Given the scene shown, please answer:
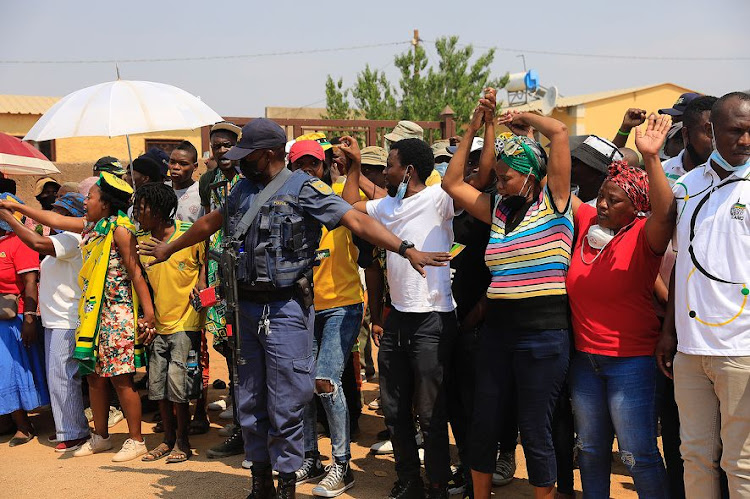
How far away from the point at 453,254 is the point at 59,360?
12.0 ft

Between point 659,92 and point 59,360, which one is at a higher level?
point 659,92

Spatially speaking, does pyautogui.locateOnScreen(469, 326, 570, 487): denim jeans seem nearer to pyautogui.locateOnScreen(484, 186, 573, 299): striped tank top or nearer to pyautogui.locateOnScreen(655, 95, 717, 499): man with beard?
pyautogui.locateOnScreen(484, 186, 573, 299): striped tank top

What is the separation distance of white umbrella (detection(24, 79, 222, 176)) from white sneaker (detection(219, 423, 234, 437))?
2427mm

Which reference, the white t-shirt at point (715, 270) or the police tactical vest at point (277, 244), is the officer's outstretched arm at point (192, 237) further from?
the white t-shirt at point (715, 270)

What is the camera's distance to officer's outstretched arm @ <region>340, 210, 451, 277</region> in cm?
412

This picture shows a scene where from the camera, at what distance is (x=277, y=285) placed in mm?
4430

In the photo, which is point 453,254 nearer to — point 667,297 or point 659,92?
point 667,297

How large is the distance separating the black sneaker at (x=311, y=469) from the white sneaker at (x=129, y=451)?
1.50 metres

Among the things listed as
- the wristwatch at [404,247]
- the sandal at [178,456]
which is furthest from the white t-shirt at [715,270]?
the sandal at [178,456]

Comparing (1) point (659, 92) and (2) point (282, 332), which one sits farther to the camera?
(1) point (659, 92)

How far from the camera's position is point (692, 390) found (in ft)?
11.1

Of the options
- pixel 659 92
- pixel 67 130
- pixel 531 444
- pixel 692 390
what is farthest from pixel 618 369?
pixel 659 92

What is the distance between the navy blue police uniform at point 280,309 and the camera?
174 inches

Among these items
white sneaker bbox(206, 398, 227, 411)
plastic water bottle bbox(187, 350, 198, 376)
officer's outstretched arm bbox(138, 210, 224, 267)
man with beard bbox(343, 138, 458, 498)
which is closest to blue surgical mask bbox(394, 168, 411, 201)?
man with beard bbox(343, 138, 458, 498)
